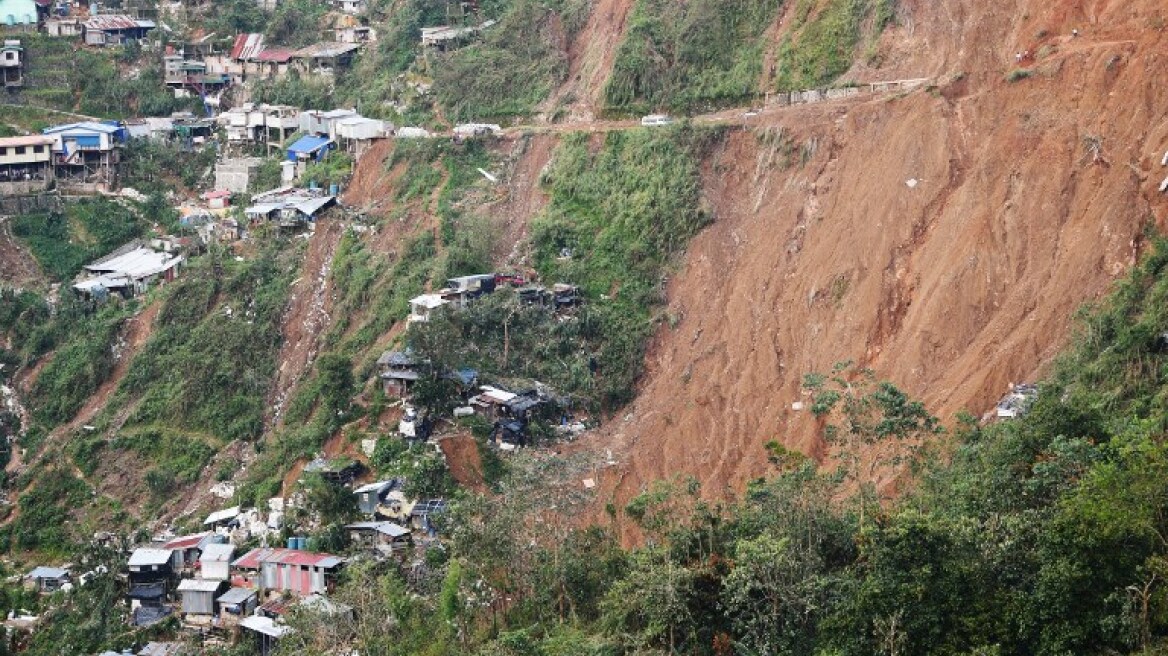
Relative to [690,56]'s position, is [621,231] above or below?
below

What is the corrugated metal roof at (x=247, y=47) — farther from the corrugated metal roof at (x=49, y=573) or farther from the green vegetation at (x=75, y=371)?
the corrugated metal roof at (x=49, y=573)

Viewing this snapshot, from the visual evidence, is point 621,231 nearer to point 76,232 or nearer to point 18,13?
point 76,232

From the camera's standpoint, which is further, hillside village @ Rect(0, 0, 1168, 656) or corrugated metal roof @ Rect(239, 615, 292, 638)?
corrugated metal roof @ Rect(239, 615, 292, 638)

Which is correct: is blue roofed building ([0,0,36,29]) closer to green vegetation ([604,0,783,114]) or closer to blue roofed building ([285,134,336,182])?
blue roofed building ([285,134,336,182])

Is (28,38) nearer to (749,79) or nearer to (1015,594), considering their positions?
(749,79)

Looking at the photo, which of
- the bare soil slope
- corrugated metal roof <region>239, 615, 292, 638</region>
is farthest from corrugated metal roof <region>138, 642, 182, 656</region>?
the bare soil slope

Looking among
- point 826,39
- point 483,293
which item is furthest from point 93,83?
point 826,39

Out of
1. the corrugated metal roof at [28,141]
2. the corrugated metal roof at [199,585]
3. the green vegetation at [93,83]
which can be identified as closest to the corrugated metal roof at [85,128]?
the corrugated metal roof at [28,141]
